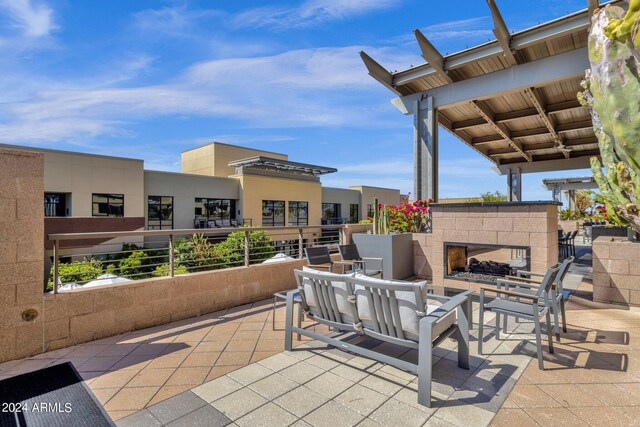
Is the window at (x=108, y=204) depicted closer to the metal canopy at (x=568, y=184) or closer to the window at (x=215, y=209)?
the window at (x=215, y=209)

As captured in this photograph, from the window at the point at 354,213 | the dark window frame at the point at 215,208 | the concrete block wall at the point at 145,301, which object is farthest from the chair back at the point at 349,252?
the window at the point at 354,213

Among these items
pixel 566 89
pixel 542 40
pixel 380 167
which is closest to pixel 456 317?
pixel 542 40

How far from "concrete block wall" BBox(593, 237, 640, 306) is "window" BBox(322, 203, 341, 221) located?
22697 millimetres

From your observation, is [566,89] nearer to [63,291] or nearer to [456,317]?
[456,317]

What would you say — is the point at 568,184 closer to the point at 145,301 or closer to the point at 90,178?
the point at 145,301

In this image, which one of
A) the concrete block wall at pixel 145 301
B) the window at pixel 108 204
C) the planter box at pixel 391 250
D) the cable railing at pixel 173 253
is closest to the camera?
the concrete block wall at pixel 145 301

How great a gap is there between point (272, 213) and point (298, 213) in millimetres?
2397

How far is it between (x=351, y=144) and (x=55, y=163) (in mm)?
16206

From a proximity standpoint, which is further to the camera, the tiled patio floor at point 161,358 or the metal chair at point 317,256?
the metal chair at point 317,256

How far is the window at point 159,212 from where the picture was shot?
17188 millimetres

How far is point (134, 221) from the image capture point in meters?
4.78

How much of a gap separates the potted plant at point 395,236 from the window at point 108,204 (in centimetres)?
1471

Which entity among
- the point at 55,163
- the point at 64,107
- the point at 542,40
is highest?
the point at 64,107

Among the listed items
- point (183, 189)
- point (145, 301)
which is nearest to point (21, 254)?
point (145, 301)
